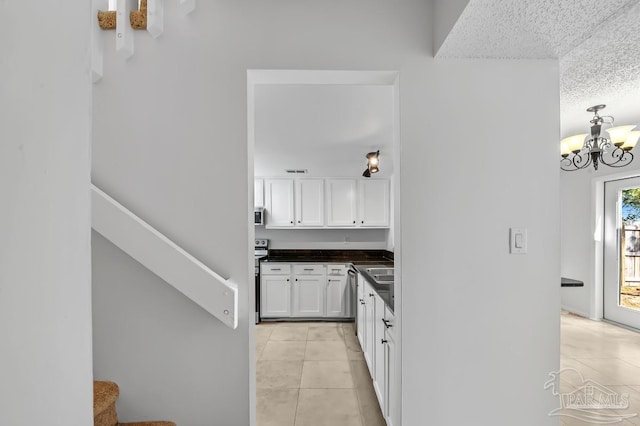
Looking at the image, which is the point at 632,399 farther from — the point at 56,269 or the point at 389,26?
the point at 56,269

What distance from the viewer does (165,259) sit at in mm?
1264

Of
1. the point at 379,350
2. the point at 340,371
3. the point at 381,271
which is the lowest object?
the point at 340,371

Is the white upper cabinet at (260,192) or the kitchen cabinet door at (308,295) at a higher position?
the white upper cabinet at (260,192)

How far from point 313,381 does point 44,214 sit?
108 inches

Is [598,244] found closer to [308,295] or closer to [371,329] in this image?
[371,329]

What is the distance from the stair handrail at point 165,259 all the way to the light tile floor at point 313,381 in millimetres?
1349

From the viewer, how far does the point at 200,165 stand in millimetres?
1351

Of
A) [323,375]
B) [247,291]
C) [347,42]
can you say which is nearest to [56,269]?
[247,291]

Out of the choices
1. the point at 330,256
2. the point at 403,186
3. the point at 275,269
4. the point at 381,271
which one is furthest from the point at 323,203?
the point at 403,186

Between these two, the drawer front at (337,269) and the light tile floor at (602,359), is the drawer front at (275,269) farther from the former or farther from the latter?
the light tile floor at (602,359)

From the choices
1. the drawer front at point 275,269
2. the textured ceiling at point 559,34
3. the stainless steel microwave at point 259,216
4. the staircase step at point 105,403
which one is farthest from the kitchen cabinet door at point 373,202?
the staircase step at point 105,403

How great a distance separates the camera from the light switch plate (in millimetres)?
1358

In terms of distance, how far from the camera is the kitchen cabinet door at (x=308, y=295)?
4473 mm

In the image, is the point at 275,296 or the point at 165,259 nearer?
the point at 165,259
